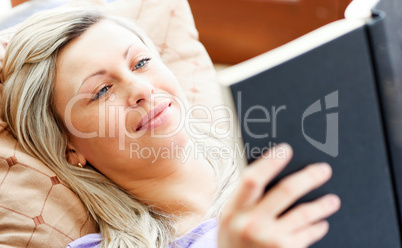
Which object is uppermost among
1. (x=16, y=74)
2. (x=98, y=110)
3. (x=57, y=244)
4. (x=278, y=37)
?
(x=278, y=37)

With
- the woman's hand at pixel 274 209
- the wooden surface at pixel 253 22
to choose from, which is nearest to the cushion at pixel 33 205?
the woman's hand at pixel 274 209

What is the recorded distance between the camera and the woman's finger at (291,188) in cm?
52

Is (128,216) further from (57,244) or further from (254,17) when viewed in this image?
(254,17)

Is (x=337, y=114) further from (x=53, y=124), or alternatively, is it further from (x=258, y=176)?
(x=53, y=124)

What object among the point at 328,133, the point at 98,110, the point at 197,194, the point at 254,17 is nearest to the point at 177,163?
the point at 197,194

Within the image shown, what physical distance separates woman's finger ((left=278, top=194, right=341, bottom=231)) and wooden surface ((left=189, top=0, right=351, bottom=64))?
4.47ft

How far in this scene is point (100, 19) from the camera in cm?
110

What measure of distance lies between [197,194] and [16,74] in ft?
1.58

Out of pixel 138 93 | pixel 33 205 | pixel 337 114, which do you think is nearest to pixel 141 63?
pixel 138 93

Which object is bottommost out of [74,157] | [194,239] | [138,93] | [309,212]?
[194,239]

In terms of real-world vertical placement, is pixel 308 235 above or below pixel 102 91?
below

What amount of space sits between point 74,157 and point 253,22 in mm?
1068

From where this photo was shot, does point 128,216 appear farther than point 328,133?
Yes

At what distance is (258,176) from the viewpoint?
0.49 meters
